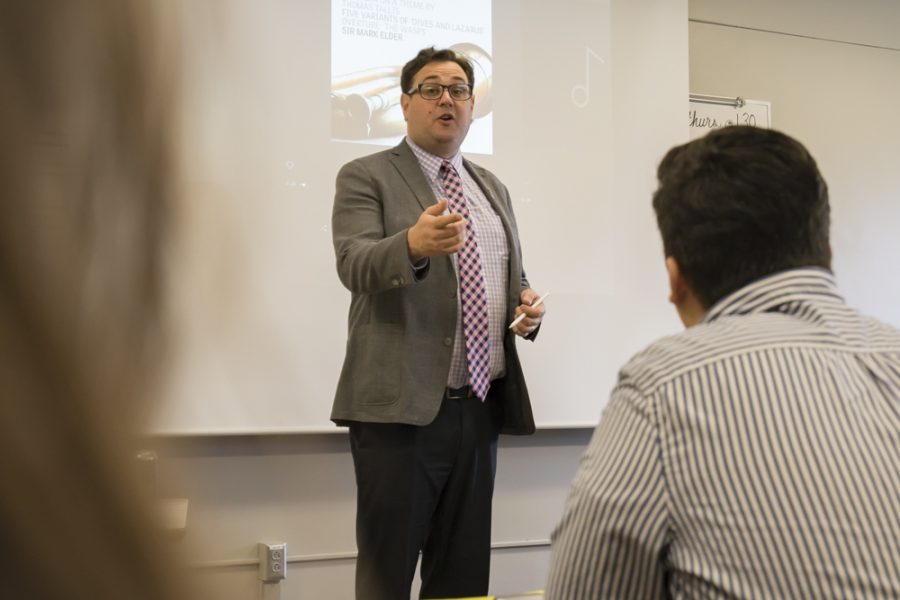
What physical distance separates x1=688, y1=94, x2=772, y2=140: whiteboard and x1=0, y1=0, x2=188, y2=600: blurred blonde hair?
3.74 m

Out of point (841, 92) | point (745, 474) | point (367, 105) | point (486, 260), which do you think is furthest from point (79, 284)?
point (841, 92)

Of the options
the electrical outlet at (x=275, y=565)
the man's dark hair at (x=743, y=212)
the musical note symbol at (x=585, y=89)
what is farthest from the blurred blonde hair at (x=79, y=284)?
the musical note symbol at (x=585, y=89)

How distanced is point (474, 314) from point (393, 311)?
21cm

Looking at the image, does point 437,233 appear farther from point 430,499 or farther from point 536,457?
point 536,457

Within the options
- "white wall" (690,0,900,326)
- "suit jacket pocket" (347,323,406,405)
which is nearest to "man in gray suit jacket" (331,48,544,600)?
"suit jacket pocket" (347,323,406,405)

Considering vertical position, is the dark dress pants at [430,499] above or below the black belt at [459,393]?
below

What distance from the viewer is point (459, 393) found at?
2.26 m

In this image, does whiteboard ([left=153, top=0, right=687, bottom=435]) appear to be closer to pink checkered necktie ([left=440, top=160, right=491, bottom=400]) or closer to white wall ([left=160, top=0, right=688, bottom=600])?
white wall ([left=160, top=0, right=688, bottom=600])

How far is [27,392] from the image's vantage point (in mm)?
187

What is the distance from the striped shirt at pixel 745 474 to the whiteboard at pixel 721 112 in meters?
2.94

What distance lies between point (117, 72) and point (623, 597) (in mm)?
903

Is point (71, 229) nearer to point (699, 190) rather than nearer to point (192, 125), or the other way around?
point (192, 125)

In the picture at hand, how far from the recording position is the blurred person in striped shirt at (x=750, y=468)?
906mm

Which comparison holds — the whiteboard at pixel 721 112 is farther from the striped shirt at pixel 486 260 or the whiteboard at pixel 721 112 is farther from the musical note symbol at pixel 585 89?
the striped shirt at pixel 486 260
